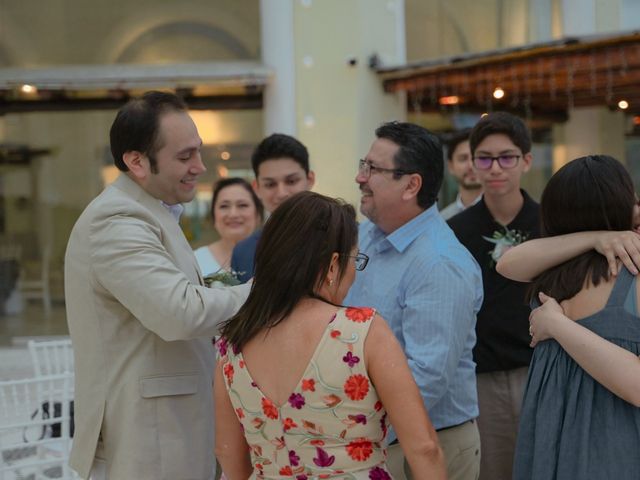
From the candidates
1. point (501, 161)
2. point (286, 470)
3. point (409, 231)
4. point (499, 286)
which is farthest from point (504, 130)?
point (286, 470)

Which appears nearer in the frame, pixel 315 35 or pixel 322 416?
pixel 322 416

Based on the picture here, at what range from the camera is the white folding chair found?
487 cm

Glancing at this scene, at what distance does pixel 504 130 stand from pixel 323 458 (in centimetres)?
234

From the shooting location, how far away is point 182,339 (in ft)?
9.07

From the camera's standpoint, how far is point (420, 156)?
Result: 3.19 metres

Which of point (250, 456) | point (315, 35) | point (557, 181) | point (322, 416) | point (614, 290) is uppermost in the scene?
point (315, 35)

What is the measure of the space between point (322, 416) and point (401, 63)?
25.2 ft

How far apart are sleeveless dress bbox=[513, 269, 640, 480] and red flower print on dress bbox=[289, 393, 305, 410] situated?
0.75 meters

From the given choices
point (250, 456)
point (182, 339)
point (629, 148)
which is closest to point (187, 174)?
point (182, 339)

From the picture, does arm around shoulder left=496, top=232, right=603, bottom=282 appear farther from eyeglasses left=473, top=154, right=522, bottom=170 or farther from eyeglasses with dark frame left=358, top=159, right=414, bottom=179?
eyeglasses left=473, top=154, right=522, bottom=170

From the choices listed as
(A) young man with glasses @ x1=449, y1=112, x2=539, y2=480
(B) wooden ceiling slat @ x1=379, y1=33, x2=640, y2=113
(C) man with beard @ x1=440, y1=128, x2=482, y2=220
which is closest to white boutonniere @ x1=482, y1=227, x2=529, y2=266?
(A) young man with glasses @ x1=449, y1=112, x2=539, y2=480

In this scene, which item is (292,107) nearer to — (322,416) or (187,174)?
(187,174)

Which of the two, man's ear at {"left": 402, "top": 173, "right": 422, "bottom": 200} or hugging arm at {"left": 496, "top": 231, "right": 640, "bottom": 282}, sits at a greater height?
man's ear at {"left": 402, "top": 173, "right": 422, "bottom": 200}

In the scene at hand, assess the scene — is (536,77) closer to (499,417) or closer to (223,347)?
(499,417)
